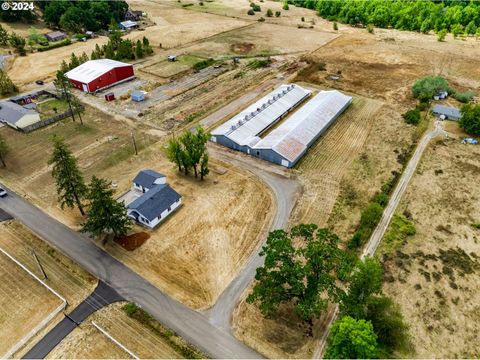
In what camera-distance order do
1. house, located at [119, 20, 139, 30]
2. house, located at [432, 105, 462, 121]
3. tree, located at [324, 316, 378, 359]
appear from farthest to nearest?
house, located at [119, 20, 139, 30] < house, located at [432, 105, 462, 121] < tree, located at [324, 316, 378, 359]

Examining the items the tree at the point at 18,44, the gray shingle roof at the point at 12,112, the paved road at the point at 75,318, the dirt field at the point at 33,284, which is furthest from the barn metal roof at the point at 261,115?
the tree at the point at 18,44

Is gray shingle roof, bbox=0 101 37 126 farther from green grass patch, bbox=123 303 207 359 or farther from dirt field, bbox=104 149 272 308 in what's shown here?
green grass patch, bbox=123 303 207 359

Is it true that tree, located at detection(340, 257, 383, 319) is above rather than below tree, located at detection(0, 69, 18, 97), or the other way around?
above

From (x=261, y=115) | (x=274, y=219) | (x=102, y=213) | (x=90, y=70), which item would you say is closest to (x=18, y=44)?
(x=90, y=70)

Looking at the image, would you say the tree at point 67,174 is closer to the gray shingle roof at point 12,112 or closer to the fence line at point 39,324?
the fence line at point 39,324

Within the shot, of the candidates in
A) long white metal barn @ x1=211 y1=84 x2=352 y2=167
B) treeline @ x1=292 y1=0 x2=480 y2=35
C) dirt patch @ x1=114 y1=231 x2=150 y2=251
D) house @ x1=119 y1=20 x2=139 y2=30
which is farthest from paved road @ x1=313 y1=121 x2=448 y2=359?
house @ x1=119 y1=20 x2=139 y2=30

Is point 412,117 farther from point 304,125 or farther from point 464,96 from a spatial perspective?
point 304,125

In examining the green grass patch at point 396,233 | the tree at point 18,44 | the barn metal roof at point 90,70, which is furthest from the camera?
the tree at point 18,44
